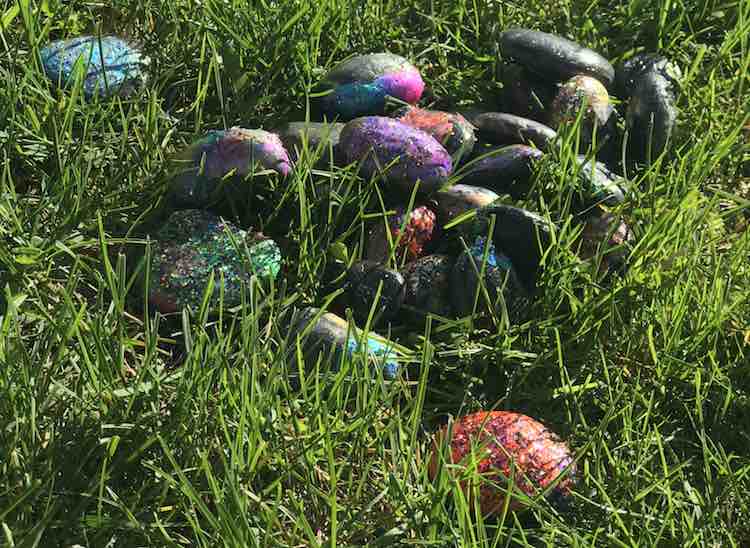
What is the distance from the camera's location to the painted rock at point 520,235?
225 cm

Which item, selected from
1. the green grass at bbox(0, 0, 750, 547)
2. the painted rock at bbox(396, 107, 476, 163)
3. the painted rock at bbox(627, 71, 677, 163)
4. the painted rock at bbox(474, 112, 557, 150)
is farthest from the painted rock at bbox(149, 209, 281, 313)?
the painted rock at bbox(627, 71, 677, 163)

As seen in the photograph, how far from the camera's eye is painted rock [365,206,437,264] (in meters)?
2.31

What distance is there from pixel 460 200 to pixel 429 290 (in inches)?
9.8

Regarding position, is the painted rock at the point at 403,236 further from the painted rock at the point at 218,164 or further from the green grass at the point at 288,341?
the painted rock at the point at 218,164

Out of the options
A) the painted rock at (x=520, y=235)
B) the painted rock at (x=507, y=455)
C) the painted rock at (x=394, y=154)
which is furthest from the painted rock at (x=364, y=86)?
the painted rock at (x=507, y=455)

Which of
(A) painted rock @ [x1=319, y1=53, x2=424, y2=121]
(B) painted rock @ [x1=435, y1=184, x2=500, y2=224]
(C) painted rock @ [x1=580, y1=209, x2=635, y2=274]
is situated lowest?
(C) painted rock @ [x1=580, y1=209, x2=635, y2=274]

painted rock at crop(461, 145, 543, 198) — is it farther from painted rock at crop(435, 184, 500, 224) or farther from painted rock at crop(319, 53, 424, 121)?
painted rock at crop(319, 53, 424, 121)

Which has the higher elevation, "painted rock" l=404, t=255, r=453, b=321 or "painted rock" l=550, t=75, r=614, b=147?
"painted rock" l=550, t=75, r=614, b=147

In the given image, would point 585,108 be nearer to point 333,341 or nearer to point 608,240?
point 608,240

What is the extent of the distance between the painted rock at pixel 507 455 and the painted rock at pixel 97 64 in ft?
3.79

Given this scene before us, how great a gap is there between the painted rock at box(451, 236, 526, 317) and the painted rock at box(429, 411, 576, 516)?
29 centimetres

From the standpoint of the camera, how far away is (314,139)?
94.7 inches

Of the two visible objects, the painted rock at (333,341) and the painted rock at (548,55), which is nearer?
the painted rock at (333,341)

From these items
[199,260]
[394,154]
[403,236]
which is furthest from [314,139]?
[199,260]
